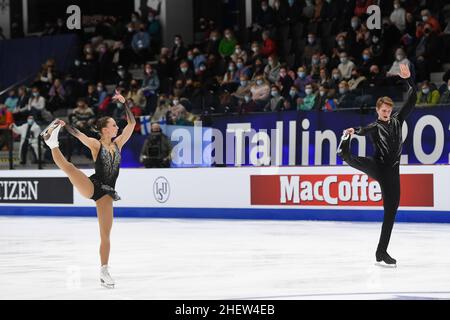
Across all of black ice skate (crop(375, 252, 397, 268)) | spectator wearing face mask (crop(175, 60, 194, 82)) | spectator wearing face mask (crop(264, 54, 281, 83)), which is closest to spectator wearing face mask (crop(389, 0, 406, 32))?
spectator wearing face mask (crop(264, 54, 281, 83))

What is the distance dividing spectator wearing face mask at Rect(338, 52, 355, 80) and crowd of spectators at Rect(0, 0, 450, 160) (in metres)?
0.02

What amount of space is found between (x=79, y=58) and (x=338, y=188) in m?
13.2

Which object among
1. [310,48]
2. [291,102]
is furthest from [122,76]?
[291,102]

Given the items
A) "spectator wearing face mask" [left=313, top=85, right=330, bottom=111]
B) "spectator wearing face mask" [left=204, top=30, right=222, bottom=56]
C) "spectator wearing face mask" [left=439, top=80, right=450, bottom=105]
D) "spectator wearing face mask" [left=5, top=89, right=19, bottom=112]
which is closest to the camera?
"spectator wearing face mask" [left=439, top=80, right=450, bottom=105]

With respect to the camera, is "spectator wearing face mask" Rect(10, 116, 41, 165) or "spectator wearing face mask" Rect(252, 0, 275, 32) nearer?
"spectator wearing face mask" Rect(10, 116, 41, 165)

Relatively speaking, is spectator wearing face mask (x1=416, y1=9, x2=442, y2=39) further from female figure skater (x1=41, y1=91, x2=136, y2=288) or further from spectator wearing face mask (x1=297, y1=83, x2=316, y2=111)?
female figure skater (x1=41, y1=91, x2=136, y2=288)

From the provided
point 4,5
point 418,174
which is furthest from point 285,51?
point 4,5

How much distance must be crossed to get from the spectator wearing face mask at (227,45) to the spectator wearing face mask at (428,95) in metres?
8.13

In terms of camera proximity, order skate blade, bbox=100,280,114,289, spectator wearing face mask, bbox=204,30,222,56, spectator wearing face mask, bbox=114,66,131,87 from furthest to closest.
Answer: spectator wearing face mask, bbox=114,66,131,87, spectator wearing face mask, bbox=204,30,222,56, skate blade, bbox=100,280,114,289

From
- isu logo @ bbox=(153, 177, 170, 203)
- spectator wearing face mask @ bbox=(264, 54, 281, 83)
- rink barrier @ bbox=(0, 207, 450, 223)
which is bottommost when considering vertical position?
rink barrier @ bbox=(0, 207, 450, 223)

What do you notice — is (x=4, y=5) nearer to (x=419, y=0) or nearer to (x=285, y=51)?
(x=285, y=51)

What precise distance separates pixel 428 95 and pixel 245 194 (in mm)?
4191

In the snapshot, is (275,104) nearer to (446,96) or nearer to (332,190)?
(332,190)

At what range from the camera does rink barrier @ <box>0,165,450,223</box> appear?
17.5m
